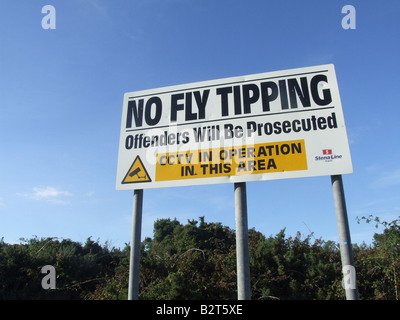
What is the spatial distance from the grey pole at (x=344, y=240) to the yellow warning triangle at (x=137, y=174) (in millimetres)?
3138

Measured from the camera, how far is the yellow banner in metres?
5.04

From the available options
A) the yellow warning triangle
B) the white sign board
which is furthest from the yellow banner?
the yellow warning triangle

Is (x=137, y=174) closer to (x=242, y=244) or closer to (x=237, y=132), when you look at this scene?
(x=237, y=132)

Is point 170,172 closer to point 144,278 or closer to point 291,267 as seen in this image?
point 144,278

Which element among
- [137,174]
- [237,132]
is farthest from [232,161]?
[137,174]

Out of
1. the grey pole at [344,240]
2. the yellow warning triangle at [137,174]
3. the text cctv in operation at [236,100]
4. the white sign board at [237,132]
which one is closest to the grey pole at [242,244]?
the white sign board at [237,132]

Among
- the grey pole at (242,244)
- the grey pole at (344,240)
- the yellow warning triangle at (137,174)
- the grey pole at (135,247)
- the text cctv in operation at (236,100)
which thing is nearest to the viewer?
the grey pole at (344,240)

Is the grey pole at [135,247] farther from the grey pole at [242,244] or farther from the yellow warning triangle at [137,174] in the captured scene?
the grey pole at [242,244]

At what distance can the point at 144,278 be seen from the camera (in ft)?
28.6

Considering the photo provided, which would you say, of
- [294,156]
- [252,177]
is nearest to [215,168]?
[252,177]

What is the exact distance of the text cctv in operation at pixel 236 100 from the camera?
17.7ft

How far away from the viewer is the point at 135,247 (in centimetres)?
519

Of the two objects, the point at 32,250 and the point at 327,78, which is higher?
the point at 327,78
